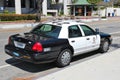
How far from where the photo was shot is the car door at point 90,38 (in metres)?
8.99

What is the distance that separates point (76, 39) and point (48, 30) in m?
1.04

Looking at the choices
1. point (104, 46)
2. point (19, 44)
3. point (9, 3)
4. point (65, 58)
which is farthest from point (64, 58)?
point (9, 3)

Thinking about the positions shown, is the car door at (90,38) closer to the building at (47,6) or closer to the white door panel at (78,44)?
the white door panel at (78,44)

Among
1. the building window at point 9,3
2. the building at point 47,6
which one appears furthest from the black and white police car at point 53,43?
the building window at point 9,3

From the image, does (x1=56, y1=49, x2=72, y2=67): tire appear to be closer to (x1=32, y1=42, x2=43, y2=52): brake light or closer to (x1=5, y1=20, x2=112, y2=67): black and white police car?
(x1=5, y1=20, x2=112, y2=67): black and white police car

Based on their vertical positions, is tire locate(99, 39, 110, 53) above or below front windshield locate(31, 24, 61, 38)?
below

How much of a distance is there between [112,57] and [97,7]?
5074 cm

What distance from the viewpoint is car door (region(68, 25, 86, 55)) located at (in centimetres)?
825

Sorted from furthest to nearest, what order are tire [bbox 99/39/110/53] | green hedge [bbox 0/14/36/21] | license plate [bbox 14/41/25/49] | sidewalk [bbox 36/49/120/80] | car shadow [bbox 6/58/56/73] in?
green hedge [bbox 0/14/36/21] < tire [bbox 99/39/110/53] < car shadow [bbox 6/58/56/73] < license plate [bbox 14/41/25/49] < sidewalk [bbox 36/49/120/80]

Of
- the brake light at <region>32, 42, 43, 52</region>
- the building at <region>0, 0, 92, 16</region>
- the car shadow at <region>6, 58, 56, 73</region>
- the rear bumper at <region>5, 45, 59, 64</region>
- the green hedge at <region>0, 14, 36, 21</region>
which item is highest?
the building at <region>0, 0, 92, 16</region>

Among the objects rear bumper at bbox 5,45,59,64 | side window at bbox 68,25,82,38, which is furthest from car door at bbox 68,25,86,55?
rear bumper at bbox 5,45,59,64

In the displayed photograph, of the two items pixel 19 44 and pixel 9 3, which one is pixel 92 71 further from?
pixel 9 3

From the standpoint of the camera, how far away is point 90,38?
30.0ft

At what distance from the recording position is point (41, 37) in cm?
768
